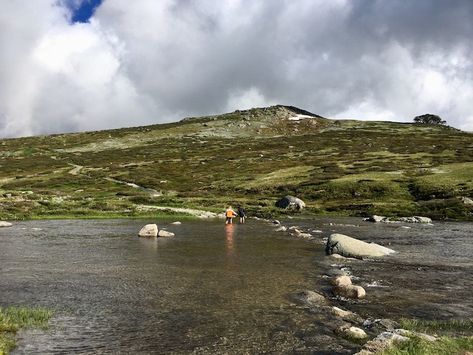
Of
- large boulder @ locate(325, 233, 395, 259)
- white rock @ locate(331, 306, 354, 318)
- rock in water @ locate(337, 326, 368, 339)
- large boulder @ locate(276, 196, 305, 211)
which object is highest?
large boulder @ locate(276, 196, 305, 211)

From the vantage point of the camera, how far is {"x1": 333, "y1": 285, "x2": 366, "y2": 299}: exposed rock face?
2084 cm

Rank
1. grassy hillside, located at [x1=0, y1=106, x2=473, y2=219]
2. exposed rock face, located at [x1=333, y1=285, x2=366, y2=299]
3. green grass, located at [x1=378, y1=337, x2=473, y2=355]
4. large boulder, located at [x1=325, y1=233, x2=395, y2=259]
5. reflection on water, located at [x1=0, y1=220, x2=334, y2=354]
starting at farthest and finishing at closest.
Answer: grassy hillside, located at [x1=0, y1=106, x2=473, y2=219]
large boulder, located at [x1=325, y1=233, x2=395, y2=259]
exposed rock face, located at [x1=333, y1=285, x2=366, y2=299]
reflection on water, located at [x1=0, y1=220, x2=334, y2=354]
green grass, located at [x1=378, y1=337, x2=473, y2=355]

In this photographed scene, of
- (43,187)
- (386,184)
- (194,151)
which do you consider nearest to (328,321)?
(386,184)

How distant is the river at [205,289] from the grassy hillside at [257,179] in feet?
119

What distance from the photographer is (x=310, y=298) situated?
2017 centimetres

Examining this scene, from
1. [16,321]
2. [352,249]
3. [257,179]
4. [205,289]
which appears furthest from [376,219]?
[16,321]

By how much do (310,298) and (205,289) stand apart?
523cm

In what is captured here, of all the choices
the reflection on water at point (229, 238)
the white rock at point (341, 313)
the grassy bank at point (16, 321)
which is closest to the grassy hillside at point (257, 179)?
the reflection on water at point (229, 238)

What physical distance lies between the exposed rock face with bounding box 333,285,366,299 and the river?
1.97ft

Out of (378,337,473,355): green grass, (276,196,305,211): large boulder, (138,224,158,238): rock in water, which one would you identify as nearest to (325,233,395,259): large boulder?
(138,224,158,238): rock in water

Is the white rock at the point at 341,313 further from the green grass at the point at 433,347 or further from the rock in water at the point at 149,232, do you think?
the rock in water at the point at 149,232

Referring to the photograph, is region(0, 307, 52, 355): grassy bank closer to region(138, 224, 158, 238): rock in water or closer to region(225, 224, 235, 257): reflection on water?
region(225, 224, 235, 257): reflection on water

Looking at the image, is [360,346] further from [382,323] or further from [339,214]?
[339,214]

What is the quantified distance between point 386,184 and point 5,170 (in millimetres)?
130148
